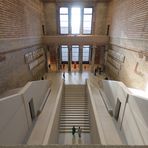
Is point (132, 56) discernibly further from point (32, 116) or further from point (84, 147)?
point (84, 147)

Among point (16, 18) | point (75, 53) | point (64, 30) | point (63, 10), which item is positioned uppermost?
point (63, 10)

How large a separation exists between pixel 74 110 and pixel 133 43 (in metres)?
5.85

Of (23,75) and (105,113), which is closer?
(105,113)

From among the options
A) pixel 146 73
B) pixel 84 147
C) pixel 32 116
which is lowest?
pixel 32 116

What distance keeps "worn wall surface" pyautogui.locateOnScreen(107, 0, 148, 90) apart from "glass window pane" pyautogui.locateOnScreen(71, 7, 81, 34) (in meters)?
6.04

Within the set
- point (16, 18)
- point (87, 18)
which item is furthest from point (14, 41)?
point (87, 18)

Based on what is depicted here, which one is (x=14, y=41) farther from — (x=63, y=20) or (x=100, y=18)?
(x=100, y=18)

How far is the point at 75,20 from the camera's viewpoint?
17.5 metres

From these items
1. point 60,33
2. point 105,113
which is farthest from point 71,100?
point 60,33

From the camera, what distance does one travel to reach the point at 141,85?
25.5 feet

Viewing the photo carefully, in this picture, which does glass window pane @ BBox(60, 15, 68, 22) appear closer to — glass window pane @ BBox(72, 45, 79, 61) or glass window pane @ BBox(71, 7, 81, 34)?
glass window pane @ BBox(71, 7, 81, 34)

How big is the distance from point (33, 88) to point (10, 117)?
2.93 m

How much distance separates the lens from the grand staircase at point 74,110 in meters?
8.93

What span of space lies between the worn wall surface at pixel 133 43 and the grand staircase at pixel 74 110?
3342mm
